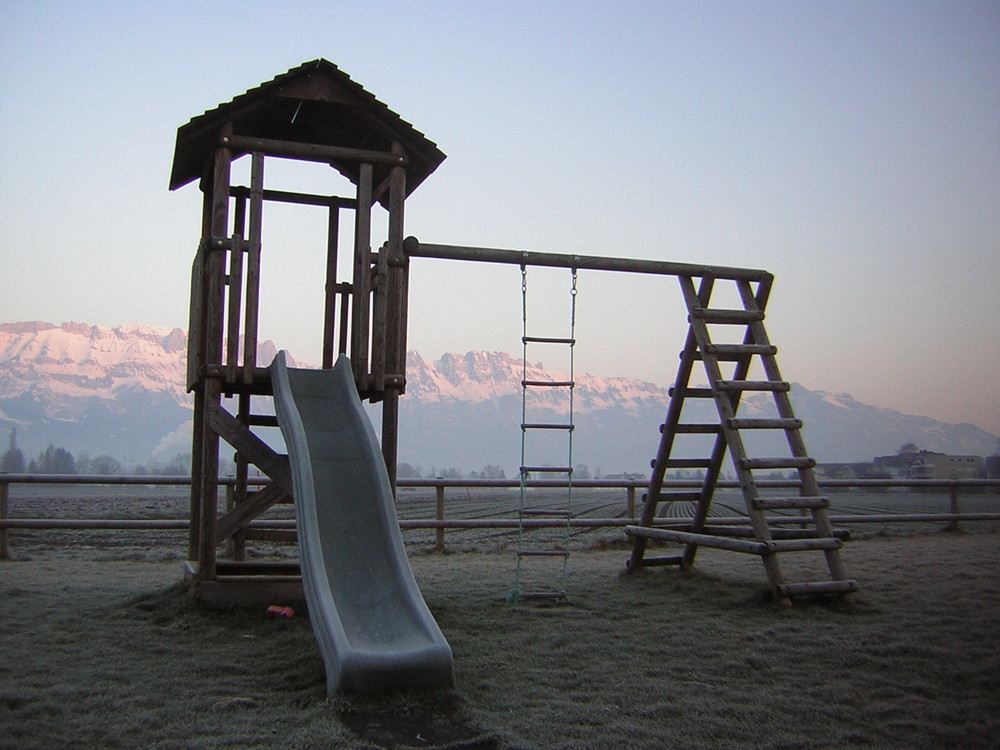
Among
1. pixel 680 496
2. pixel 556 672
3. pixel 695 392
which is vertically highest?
pixel 695 392

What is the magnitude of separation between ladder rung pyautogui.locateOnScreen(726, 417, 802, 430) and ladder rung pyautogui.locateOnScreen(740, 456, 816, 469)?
0.97 feet

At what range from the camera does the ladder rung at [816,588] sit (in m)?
6.47

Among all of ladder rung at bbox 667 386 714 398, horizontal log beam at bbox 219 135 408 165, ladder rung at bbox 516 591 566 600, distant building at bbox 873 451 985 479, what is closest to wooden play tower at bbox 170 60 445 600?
horizontal log beam at bbox 219 135 408 165

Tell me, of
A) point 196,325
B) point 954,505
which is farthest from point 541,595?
point 954,505

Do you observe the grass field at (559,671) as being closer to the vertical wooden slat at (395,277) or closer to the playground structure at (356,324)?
the playground structure at (356,324)

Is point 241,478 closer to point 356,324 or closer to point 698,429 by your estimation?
point 356,324

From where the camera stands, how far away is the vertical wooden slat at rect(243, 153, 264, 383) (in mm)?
6676

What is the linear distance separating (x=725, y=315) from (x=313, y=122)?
4094 millimetres

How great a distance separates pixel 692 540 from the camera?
7.68m

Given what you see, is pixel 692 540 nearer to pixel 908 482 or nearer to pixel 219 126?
pixel 219 126

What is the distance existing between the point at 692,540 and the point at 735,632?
192cm

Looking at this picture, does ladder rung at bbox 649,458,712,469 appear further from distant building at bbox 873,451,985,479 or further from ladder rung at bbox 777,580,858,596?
distant building at bbox 873,451,985,479

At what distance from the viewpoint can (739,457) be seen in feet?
23.2

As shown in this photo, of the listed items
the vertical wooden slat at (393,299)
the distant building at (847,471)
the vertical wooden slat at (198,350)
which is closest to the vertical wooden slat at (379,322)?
the vertical wooden slat at (393,299)
